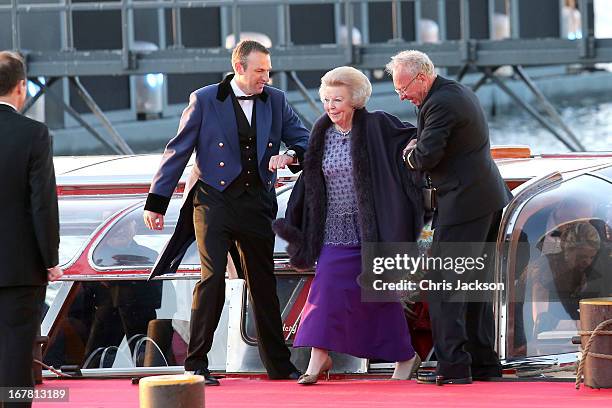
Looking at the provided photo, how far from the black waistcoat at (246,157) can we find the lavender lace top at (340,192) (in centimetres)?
37

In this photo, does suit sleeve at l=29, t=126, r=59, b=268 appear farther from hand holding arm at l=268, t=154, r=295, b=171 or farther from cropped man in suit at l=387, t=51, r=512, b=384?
cropped man in suit at l=387, t=51, r=512, b=384

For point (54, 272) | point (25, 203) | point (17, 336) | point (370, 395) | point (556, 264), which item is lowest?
point (370, 395)

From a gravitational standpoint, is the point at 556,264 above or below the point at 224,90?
below

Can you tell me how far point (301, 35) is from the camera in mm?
19828

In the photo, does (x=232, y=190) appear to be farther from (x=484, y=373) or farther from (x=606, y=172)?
(x=606, y=172)

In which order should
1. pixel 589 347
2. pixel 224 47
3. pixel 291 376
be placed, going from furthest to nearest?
1. pixel 224 47
2. pixel 291 376
3. pixel 589 347

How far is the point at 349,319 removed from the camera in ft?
25.2

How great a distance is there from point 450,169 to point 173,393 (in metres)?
2.26

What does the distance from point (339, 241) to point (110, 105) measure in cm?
1133

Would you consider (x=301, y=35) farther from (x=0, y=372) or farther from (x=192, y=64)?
(x=0, y=372)

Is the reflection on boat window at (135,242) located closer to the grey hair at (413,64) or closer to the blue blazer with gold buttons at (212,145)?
the blue blazer with gold buttons at (212,145)

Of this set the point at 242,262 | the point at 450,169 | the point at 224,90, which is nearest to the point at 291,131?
the point at 224,90

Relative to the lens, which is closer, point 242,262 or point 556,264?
point 242,262

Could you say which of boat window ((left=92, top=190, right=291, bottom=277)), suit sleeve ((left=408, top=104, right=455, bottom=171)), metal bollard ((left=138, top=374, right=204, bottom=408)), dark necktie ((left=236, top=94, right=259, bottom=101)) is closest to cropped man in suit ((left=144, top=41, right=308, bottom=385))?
dark necktie ((left=236, top=94, right=259, bottom=101))
